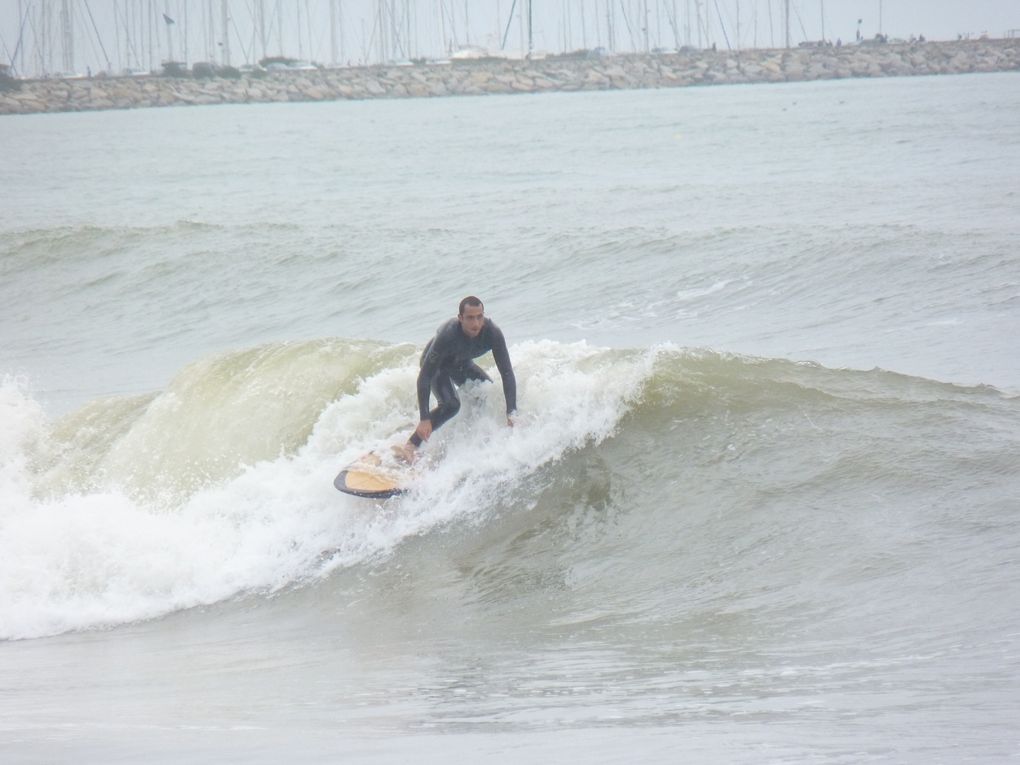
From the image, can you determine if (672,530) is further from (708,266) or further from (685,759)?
(708,266)

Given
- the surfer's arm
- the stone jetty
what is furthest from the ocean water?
the stone jetty

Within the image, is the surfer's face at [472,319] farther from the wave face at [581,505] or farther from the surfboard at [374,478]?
the surfboard at [374,478]

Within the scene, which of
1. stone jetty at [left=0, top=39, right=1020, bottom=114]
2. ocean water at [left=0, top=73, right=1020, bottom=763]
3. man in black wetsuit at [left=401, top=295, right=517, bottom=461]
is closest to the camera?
ocean water at [left=0, top=73, right=1020, bottom=763]

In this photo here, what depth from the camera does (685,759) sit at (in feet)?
12.9

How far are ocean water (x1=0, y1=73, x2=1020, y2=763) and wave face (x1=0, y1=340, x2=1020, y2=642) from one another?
3 centimetres

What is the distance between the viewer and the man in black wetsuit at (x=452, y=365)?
8.02 metres

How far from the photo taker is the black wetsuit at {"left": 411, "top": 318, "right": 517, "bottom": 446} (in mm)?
8078

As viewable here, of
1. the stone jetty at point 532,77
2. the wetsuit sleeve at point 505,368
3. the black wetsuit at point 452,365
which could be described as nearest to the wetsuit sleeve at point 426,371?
the black wetsuit at point 452,365

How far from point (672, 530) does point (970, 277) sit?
357 inches

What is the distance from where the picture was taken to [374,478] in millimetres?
8000

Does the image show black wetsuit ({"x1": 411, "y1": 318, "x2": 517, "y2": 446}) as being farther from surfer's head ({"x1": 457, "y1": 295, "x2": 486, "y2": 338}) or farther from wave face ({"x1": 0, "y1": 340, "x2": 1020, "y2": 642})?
wave face ({"x1": 0, "y1": 340, "x2": 1020, "y2": 642})

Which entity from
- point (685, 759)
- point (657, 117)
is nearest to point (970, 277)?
point (685, 759)

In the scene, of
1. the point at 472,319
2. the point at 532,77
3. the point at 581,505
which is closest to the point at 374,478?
the point at 472,319

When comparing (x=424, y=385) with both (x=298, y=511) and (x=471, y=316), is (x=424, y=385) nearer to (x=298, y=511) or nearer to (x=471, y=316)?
(x=471, y=316)
